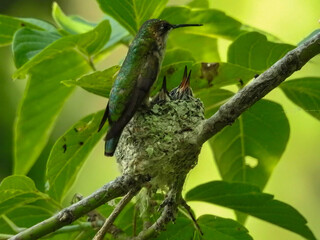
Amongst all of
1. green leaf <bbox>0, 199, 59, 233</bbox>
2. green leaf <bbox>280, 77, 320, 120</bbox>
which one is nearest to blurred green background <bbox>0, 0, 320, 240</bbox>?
green leaf <bbox>280, 77, 320, 120</bbox>

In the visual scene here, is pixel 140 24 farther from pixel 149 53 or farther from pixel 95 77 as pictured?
pixel 95 77

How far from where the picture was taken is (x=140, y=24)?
265cm

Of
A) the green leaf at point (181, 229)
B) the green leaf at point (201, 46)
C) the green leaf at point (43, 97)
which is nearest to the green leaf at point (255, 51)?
the green leaf at point (201, 46)

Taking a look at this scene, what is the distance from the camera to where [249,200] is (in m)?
2.51

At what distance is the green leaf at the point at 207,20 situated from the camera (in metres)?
2.87

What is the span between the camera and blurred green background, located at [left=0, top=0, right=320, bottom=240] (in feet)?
16.6

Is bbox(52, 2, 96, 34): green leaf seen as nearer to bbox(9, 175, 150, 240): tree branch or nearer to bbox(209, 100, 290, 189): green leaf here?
bbox(209, 100, 290, 189): green leaf

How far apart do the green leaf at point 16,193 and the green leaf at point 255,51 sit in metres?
0.93

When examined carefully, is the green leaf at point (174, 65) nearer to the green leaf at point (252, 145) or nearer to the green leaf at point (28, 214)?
the green leaf at point (252, 145)

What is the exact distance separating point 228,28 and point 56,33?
2.51ft

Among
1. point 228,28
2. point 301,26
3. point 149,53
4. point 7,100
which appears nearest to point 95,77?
point 149,53

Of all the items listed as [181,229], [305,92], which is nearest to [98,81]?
[181,229]

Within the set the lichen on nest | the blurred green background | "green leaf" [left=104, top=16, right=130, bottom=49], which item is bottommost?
the blurred green background

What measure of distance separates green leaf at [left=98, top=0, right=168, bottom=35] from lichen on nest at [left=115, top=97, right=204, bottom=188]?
1.21ft
